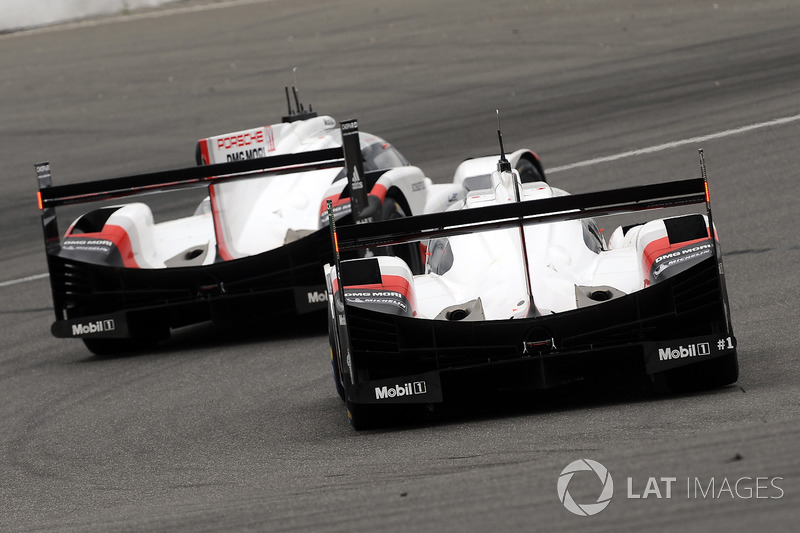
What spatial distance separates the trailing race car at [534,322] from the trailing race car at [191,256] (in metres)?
2.75

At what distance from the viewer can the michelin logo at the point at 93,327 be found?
419 inches

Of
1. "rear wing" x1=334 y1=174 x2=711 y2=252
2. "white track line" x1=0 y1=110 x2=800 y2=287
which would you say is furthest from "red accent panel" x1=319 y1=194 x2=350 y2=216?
"white track line" x1=0 y1=110 x2=800 y2=287

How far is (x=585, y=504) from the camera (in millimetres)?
5133

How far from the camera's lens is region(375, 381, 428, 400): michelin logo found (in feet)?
23.2

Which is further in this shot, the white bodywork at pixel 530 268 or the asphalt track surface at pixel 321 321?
the white bodywork at pixel 530 268

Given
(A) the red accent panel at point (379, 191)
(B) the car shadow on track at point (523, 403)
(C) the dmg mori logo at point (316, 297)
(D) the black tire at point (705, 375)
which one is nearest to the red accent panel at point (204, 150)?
(A) the red accent panel at point (379, 191)

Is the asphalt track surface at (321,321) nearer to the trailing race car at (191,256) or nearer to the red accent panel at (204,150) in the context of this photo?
the trailing race car at (191,256)

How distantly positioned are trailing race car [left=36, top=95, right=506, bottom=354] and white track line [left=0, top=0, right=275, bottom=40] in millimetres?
18804

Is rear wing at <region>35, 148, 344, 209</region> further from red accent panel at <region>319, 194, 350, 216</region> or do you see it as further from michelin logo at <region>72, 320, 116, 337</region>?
michelin logo at <region>72, 320, 116, 337</region>

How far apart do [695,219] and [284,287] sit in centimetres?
405

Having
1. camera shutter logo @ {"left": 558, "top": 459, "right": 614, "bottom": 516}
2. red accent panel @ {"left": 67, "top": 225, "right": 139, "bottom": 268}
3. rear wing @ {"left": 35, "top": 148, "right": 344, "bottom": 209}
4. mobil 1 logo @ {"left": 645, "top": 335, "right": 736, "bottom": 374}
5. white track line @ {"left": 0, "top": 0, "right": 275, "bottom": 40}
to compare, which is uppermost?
white track line @ {"left": 0, "top": 0, "right": 275, "bottom": 40}

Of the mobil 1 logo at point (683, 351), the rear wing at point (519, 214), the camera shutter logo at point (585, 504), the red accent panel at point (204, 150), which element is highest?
the red accent panel at point (204, 150)

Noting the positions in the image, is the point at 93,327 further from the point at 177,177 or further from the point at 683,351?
the point at 683,351

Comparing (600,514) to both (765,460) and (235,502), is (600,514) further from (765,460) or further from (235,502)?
(235,502)
